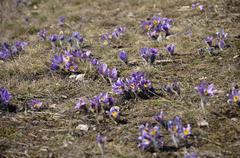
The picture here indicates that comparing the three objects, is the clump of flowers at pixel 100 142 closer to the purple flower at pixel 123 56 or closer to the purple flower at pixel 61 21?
the purple flower at pixel 123 56

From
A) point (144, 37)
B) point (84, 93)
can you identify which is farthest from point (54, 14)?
point (84, 93)

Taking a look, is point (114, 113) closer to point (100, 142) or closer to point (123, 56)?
point (100, 142)

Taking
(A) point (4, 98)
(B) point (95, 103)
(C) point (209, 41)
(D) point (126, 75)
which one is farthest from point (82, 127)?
(C) point (209, 41)

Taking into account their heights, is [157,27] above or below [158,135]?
above

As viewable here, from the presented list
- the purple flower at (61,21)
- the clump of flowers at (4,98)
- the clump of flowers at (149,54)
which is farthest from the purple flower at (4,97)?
the purple flower at (61,21)

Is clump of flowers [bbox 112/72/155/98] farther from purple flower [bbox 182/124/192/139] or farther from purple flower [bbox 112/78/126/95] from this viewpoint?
purple flower [bbox 182/124/192/139]
